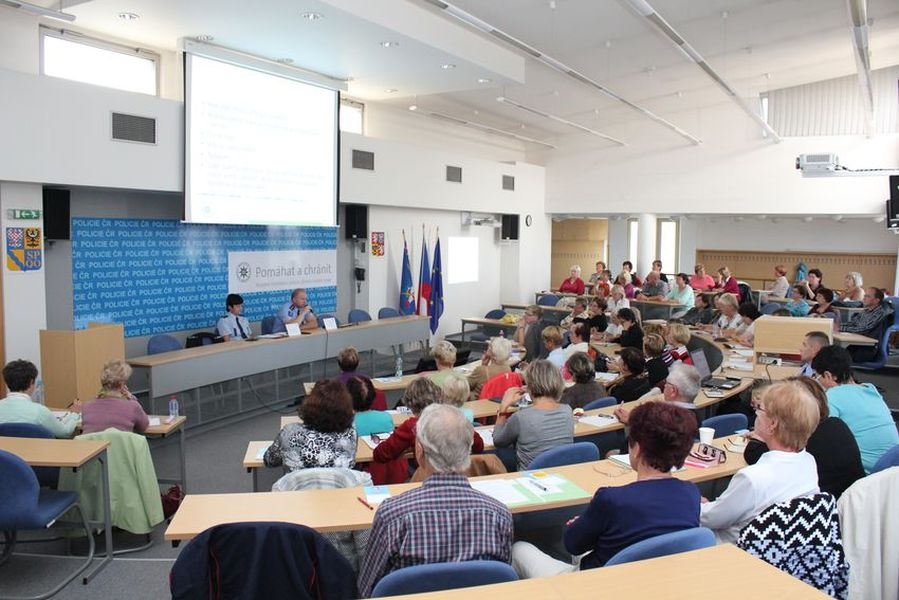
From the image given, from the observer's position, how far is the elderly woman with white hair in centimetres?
593

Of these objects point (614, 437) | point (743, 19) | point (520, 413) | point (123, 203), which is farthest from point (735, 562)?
point (743, 19)

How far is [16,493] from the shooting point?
3609mm

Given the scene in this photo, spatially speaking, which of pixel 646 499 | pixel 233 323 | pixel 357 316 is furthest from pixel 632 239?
pixel 646 499

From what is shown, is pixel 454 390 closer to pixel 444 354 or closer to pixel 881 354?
pixel 444 354

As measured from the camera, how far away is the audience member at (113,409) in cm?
452

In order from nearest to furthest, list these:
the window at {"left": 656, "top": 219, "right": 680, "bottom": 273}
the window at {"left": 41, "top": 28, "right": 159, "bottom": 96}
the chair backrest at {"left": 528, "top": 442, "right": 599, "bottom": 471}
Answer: the chair backrest at {"left": 528, "top": 442, "right": 599, "bottom": 471}
the window at {"left": 41, "top": 28, "right": 159, "bottom": 96}
the window at {"left": 656, "top": 219, "right": 680, "bottom": 273}

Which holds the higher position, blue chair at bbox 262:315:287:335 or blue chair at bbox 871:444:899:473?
blue chair at bbox 262:315:287:335

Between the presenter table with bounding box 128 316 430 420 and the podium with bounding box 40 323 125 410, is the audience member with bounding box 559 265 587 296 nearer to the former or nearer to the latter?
the presenter table with bounding box 128 316 430 420

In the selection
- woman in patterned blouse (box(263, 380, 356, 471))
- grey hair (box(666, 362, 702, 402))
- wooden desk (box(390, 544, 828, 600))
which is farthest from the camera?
grey hair (box(666, 362, 702, 402))


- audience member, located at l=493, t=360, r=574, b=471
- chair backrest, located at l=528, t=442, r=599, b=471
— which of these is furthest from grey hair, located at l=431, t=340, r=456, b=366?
chair backrest, located at l=528, t=442, r=599, b=471

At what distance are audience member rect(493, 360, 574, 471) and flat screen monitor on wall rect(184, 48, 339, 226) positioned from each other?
487cm

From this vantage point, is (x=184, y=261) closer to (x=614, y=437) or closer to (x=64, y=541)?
→ (x=64, y=541)

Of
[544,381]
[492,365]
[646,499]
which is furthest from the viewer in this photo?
[492,365]

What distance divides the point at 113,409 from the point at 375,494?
2463 millimetres
